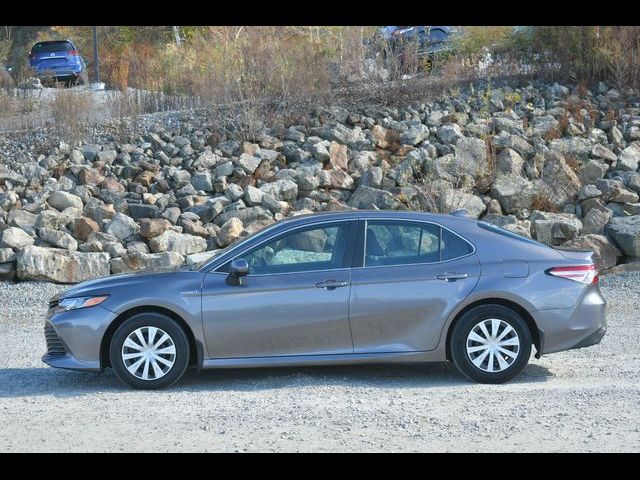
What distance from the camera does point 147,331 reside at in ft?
27.9

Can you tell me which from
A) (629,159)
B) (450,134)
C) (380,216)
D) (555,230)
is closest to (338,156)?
(450,134)

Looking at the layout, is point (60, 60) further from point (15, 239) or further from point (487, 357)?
point (487, 357)

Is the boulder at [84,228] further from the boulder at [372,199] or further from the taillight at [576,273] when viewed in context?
the taillight at [576,273]

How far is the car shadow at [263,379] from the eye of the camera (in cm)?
859

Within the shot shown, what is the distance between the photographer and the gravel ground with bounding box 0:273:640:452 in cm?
663

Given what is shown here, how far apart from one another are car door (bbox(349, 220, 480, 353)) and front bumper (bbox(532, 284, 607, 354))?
2.32ft

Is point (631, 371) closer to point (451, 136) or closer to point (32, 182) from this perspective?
point (451, 136)

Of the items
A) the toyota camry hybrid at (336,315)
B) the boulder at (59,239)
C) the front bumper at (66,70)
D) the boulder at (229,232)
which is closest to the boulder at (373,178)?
the boulder at (229,232)

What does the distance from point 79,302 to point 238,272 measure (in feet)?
4.57

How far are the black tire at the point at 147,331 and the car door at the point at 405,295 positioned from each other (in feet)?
4.75

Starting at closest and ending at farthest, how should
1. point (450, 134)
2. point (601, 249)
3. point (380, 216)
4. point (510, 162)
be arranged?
point (380, 216)
point (601, 249)
point (510, 162)
point (450, 134)

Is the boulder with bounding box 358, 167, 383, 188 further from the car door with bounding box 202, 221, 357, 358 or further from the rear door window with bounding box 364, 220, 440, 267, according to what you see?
the car door with bounding box 202, 221, 357, 358

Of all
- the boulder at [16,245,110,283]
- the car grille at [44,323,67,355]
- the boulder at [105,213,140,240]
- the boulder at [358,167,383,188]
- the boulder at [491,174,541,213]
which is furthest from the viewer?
the boulder at [358,167,383,188]

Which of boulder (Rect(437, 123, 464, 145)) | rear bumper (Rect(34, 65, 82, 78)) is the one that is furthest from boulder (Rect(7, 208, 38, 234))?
rear bumper (Rect(34, 65, 82, 78))
